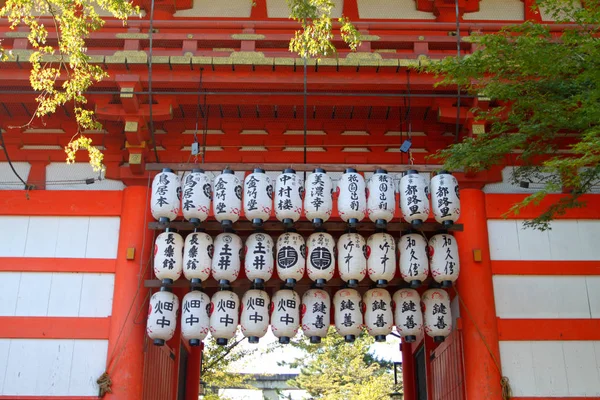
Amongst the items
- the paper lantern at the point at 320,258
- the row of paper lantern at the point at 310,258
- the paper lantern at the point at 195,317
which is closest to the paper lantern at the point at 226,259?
the row of paper lantern at the point at 310,258

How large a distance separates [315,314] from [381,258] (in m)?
1.02

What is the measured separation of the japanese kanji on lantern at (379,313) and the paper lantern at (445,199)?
3.68ft

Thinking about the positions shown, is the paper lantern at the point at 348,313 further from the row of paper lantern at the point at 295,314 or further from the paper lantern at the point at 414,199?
the paper lantern at the point at 414,199

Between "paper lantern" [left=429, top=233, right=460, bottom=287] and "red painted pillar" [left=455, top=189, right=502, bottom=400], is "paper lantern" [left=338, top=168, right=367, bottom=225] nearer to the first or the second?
"paper lantern" [left=429, top=233, right=460, bottom=287]

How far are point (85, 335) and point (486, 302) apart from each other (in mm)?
4752

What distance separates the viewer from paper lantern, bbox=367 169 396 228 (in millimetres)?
7723

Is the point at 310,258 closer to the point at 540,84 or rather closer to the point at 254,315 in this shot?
the point at 254,315

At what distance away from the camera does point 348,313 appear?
797 cm

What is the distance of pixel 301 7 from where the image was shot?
23.6 feet

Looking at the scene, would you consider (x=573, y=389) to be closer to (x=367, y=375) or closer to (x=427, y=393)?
(x=427, y=393)

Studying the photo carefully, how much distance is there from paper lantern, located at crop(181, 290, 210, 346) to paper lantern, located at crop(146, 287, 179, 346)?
139 mm

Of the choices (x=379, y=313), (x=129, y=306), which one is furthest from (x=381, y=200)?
(x=129, y=306)

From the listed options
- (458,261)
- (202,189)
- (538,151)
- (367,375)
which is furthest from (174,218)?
(367,375)

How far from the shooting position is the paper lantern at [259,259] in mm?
7773
